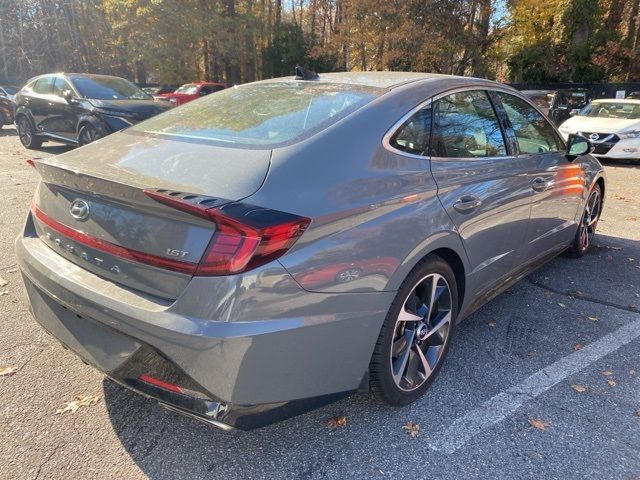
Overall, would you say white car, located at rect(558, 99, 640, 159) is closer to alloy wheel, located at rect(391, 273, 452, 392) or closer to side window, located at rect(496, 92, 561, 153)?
side window, located at rect(496, 92, 561, 153)

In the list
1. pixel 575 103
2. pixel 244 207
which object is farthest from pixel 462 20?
pixel 244 207

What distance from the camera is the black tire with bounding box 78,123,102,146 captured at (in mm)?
8680

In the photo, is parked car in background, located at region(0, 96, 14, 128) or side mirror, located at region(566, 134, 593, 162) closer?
side mirror, located at region(566, 134, 593, 162)

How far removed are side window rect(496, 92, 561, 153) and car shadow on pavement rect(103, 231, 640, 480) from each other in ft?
4.06

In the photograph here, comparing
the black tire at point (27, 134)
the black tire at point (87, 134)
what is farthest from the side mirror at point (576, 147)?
the black tire at point (27, 134)

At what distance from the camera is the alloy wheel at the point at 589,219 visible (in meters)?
4.82

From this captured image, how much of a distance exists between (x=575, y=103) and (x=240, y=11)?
20561mm

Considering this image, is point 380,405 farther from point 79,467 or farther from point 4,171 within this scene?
point 4,171

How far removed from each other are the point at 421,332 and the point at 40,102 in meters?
10.3

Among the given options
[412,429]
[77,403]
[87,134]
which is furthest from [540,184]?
[87,134]

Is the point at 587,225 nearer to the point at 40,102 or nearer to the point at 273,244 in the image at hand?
the point at 273,244

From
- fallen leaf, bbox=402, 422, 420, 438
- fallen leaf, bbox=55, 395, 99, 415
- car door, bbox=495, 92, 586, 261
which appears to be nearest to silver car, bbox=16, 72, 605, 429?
fallen leaf, bbox=402, 422, 420, 438

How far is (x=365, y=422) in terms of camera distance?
2.50m

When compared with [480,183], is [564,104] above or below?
below
